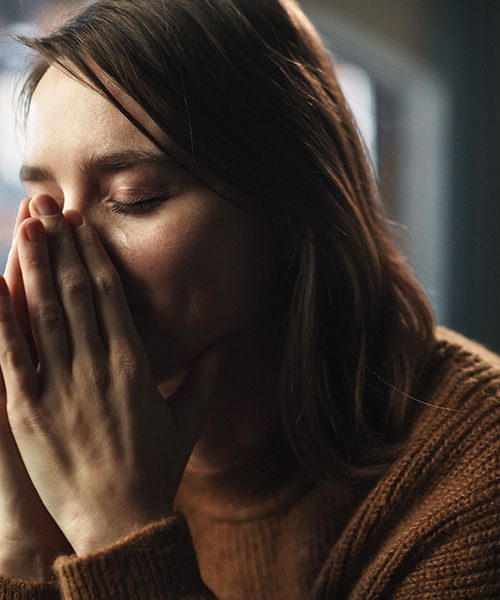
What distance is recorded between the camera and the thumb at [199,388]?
3.28ft

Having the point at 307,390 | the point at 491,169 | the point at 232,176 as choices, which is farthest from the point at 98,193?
the point at 491,169

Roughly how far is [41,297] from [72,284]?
0.12ft

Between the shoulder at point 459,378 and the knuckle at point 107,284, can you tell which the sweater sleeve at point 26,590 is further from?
the shoulder at point 459,378

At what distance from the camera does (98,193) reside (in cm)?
98

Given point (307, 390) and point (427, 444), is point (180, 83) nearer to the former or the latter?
point (307, 390)

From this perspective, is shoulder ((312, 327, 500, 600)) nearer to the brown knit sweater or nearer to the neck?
the brown knit sweater

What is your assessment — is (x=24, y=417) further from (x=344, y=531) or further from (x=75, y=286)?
(x=344, y=531)

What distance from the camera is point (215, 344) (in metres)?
1.05

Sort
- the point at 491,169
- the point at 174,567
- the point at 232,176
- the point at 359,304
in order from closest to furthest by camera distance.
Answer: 1. the point at 174,567
2. the point at 232,176
3. the point at 359,304
4. the point at 491,169

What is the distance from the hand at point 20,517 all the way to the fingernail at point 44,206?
4 cm

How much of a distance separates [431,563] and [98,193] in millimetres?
571

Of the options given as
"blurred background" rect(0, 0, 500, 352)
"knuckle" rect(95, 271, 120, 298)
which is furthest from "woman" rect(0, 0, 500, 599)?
"blurred background" rect(0, 0, 500, 352)

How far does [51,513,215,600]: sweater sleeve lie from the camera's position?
88cm

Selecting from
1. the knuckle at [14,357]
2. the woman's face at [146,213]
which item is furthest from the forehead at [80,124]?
the knuckle at [14,357]
